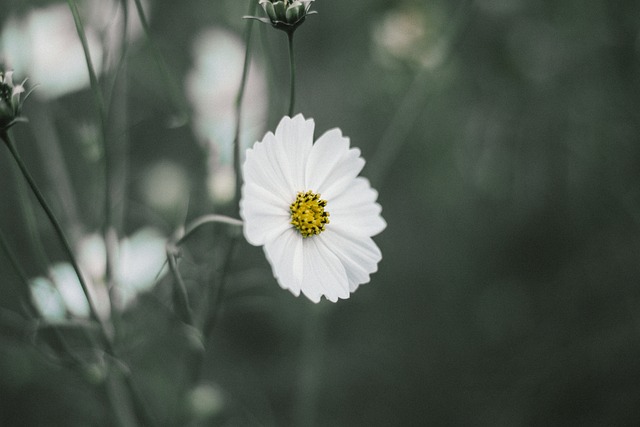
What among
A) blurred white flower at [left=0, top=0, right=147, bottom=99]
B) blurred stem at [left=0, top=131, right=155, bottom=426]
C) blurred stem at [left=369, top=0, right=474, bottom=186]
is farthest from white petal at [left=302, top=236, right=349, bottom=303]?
blurred stem at [left=369, top=0, right=474, bottom=186]

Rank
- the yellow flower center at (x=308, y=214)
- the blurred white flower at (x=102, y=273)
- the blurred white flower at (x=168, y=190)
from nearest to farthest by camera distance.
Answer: the yellow flower center at (x=308, y=214) < the blurred white flower at (x=102, y=273) < the blurred white flower at (x=168, y=190)

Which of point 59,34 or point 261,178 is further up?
point 59,34

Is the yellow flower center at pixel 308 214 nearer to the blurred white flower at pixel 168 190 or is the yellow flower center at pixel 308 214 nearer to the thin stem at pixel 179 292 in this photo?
the thin stem at pixel 179 292

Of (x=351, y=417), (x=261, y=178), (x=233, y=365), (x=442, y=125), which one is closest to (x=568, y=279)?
(x=442, y=125)

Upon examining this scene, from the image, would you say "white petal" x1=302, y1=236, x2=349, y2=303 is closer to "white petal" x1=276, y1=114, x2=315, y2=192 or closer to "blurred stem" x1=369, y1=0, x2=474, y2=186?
"white petal" x1=276, y1=114, x2=315, y2=192

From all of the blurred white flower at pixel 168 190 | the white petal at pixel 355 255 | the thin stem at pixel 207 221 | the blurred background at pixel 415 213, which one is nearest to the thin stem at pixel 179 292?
the thin stem at pixel 207 221

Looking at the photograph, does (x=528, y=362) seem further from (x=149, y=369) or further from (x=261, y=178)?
(x=261, y=178)
